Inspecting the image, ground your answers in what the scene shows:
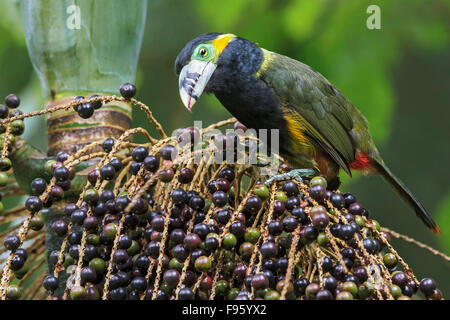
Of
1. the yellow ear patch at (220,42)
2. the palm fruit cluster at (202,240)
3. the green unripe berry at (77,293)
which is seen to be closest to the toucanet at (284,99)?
the yellow ear patch at (220,42)

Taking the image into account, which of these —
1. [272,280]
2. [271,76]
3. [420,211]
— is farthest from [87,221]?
[420,211]

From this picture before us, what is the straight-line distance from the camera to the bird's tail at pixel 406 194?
6.15 ft

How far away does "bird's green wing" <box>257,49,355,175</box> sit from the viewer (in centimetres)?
182

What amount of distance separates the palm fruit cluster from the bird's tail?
759 mm

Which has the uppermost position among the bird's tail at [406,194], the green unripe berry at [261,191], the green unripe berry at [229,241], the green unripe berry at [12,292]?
the green unripe berry at [261,191]

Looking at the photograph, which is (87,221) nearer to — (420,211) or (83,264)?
(83,264)

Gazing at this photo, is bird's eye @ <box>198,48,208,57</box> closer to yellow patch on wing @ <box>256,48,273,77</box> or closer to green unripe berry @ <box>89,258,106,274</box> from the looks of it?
yellow patch on wing @ <box>256,48,273,77</box>

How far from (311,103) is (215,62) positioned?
346mm

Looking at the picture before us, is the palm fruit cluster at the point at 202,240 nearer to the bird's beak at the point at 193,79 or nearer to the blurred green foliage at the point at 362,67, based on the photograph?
the bird's beak at the point at 193,79

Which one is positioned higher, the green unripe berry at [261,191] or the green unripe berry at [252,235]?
the green unripe berry at [261,191]

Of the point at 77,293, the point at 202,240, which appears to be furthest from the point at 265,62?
the point at 77,293

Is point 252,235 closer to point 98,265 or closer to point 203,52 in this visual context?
point 98,265

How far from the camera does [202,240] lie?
1056mm
